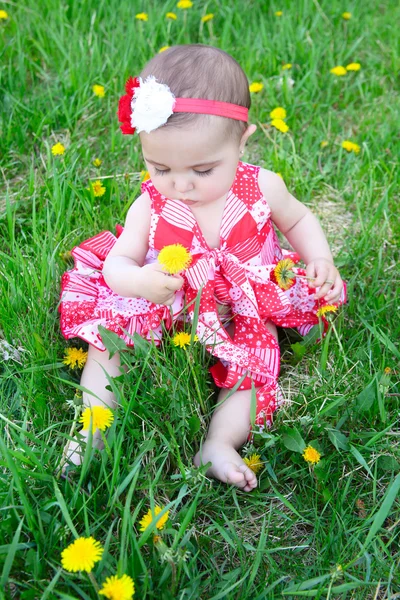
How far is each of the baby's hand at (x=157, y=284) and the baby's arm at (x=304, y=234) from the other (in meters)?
0.37

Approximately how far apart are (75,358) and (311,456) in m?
0.65

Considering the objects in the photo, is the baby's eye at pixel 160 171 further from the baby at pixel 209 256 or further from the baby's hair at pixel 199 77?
the baby's hair at pixel 199 77

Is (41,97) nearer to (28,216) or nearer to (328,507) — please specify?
(28,216)

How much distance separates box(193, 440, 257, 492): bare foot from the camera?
1.39 meters

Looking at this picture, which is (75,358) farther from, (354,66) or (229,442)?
(354,66)

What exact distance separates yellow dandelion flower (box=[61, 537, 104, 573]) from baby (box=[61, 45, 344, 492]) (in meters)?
0.32

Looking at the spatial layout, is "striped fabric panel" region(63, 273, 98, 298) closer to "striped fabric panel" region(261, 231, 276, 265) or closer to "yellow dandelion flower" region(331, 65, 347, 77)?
"striped fabric panel" region(261, 231, 276, 265)

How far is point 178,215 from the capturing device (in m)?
1.63

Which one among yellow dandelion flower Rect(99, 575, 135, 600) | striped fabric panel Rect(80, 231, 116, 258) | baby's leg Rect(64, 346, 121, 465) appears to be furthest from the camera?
striped fabric panel Rect(80, 231, 116, 258)

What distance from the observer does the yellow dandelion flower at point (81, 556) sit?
3.38 ft

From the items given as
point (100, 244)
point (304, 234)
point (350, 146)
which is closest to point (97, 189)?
point (100, 244)

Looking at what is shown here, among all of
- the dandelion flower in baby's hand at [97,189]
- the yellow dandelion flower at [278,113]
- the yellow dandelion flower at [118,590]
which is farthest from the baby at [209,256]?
the yellow dandelion flower at [278,113]

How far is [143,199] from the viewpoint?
1677 millimetres

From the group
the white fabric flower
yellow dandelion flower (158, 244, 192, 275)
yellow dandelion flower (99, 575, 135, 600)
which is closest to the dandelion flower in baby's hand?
the white fabric flower
